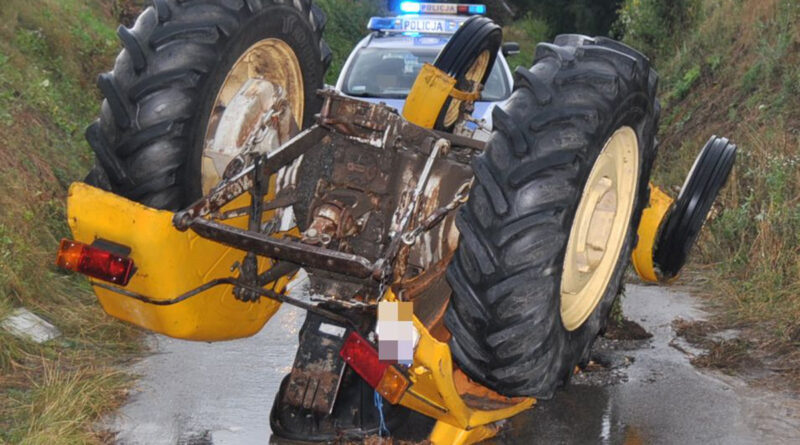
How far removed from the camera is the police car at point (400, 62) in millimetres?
10719

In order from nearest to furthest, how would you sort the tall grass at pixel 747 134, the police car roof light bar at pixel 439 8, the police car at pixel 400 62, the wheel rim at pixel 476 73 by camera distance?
the wheel rim at pixel 476 73
the tall grass at pixel 747 134
the police car at pixel 400 62
the police car roof light bar at pixel 439 8

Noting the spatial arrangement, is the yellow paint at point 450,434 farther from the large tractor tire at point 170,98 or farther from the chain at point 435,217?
the large tractor tire at point 170,98

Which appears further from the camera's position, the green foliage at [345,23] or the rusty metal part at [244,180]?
the green foliage at [345,23]

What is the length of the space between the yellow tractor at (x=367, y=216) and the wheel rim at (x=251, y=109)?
0.4 inches

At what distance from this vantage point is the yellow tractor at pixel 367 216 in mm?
3645

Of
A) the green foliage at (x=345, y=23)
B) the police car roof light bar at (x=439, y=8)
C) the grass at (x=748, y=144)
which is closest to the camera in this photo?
the grass at (x=748, y=144)

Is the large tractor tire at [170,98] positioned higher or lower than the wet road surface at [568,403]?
higher

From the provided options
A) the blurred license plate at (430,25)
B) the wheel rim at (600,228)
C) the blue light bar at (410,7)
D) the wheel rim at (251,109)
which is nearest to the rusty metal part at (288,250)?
the wheel rim at (251,109)

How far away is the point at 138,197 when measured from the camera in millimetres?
4215

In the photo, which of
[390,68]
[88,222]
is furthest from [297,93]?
[390,68]

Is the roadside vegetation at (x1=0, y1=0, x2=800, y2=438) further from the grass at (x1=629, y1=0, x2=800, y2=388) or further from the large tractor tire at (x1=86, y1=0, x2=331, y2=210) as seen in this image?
the large tractor tire at (x1=86, y1=0, x2=331, y2=210)

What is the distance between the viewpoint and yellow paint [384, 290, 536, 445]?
12.5ft

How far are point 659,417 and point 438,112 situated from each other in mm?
1986

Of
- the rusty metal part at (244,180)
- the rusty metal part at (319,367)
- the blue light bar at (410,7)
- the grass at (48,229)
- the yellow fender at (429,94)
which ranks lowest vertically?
the grass at (48,229)
